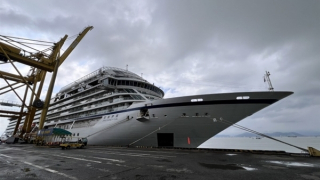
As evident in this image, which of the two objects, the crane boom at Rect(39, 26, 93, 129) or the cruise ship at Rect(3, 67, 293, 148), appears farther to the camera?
the crane boom at Rect(39, 26, 93, 129)

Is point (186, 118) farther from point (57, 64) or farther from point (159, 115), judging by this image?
point (57, 64)

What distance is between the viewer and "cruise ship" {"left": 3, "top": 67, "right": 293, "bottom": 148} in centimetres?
1516

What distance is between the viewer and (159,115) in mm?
16906

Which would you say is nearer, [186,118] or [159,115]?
[186,118]

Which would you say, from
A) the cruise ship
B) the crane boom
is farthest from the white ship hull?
the crane boom

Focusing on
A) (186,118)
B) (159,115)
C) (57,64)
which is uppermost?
(57,64)

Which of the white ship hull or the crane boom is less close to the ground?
the crane boom

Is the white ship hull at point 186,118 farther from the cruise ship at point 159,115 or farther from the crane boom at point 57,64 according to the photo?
the crane boom at point 57,64

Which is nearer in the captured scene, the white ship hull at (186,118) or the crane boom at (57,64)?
the white ship hull at (186,118)

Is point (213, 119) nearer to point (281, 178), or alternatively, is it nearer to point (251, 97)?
point (251, 97)

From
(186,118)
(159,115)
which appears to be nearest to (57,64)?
(159,115)

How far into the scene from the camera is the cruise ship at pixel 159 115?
49.7 feet

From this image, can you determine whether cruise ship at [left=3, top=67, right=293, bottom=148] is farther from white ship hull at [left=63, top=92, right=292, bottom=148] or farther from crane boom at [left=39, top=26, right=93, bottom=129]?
crane boom at [left=39, top=26, right=93, bottom=129]

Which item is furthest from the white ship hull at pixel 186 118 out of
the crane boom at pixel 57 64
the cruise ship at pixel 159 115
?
the crane boom at pixel 57 64
